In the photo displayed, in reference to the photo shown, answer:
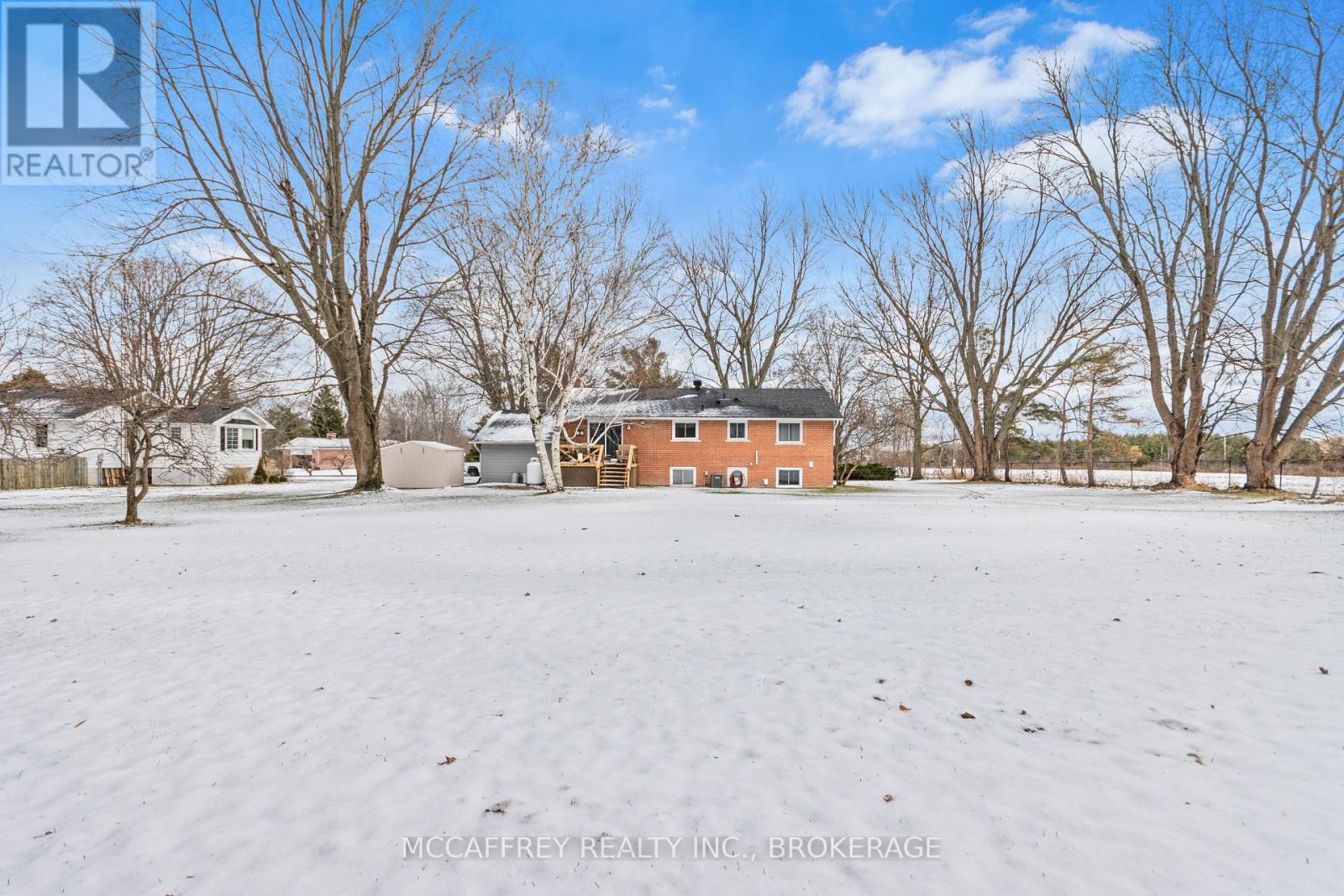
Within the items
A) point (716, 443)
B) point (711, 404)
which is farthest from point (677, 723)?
point (711, 404)

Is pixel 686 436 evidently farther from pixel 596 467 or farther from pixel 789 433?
pixel 789 433

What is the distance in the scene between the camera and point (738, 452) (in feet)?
96.4

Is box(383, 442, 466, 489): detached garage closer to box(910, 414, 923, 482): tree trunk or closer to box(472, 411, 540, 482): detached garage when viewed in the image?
box(472, 411, 540, 482): detached garage

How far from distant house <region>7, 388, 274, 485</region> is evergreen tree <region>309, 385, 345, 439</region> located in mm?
7464

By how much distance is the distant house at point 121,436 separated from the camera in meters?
14.4

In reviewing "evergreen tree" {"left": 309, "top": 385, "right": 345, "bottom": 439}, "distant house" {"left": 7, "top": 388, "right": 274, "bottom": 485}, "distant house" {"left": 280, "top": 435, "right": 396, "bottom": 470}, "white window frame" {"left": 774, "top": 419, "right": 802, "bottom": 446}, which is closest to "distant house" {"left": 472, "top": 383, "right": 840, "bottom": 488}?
"white window frame" {"left": 774, "top": 419, "right": 802, "bottom": 446}


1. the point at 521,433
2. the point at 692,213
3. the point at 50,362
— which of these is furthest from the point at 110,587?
the point at 692,213

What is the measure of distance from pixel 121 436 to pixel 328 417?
43658 millimetres

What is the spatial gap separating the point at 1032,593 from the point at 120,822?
776 centimetres

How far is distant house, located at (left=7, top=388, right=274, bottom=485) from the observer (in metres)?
14.4

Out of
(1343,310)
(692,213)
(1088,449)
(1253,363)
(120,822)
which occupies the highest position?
(692,213)

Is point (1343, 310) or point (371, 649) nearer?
point (371, 649)

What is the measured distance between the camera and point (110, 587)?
748 centimetres

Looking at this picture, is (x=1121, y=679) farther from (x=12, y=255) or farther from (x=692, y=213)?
(x=692, y=213)
